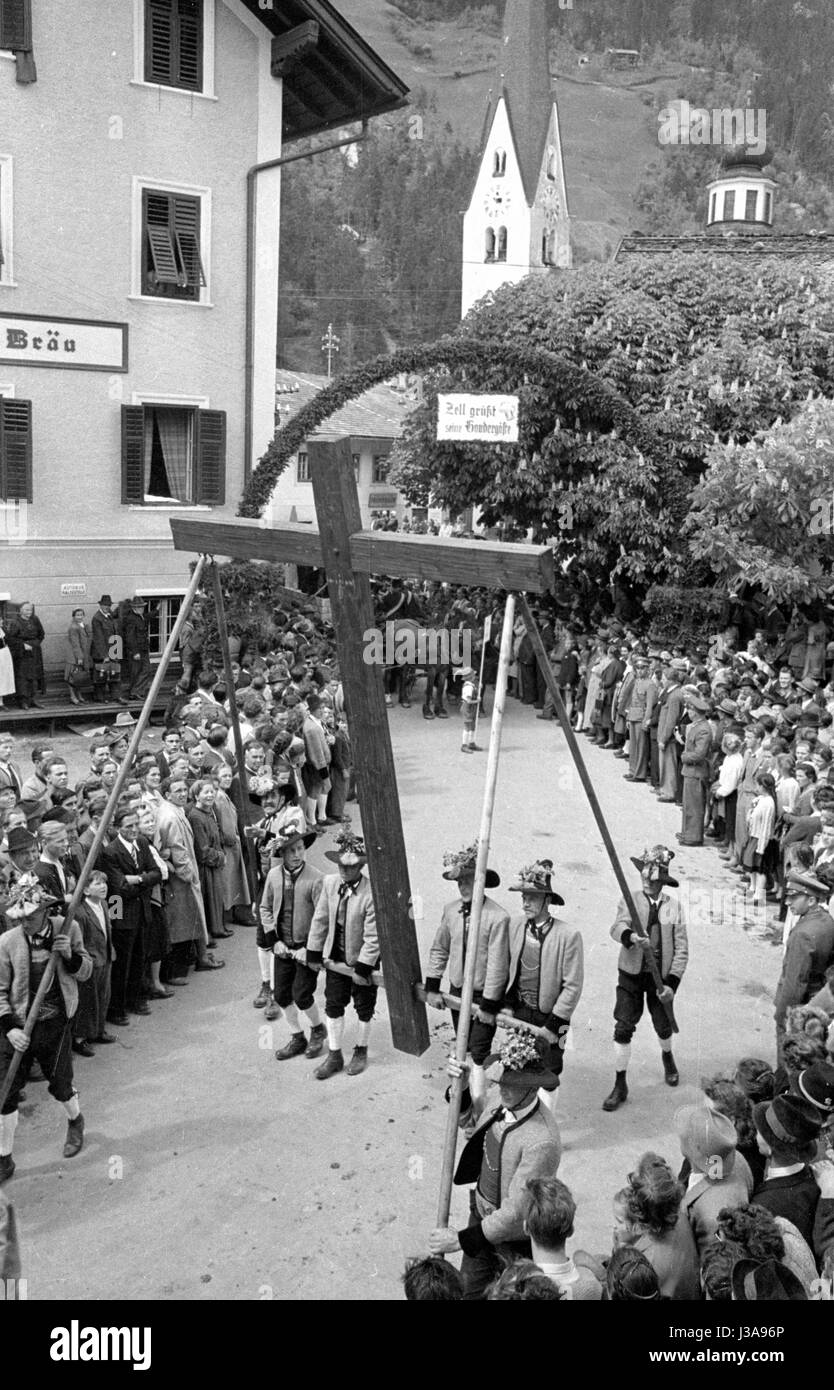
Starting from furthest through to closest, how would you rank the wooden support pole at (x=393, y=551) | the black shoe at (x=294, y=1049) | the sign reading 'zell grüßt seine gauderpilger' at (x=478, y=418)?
the sign reading 'zell grüßt seine gauderpilger' at (x=478, y=418) < the black shoe at (x=294, y=1049) < the wooden support pole at (x=393, y=551)

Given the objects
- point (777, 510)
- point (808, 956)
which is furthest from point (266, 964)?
point (777, 510)

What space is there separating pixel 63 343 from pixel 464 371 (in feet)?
22.3

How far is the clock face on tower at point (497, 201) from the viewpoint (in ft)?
220

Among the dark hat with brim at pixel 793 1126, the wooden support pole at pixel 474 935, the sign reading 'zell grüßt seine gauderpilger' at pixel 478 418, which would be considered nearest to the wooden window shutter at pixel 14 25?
the sign reading 'zell grüßt seine gauderpilger' at pixel 478 418

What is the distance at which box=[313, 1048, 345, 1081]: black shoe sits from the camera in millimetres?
8586

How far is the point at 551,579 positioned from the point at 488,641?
15.9 metres

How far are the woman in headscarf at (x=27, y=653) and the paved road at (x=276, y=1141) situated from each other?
920 cm

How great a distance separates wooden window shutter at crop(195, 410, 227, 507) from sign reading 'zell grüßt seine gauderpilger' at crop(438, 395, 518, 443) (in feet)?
12.4

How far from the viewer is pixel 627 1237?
4965 mm

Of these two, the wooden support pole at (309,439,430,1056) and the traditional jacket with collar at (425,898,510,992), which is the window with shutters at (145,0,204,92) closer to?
the wooden support pole at (309,439,430,1056)

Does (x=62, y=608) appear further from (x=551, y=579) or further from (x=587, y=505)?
(x=551, y=579)

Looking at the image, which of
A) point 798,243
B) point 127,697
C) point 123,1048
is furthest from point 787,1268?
point 798,243

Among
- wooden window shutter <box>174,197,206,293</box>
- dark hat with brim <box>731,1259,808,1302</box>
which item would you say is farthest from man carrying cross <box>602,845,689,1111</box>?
wooden window shutter <box>174,197,206,293</box>

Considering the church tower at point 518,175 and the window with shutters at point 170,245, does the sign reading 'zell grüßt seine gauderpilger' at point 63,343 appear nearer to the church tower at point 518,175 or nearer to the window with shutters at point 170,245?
the window with shutters at point 170,245
